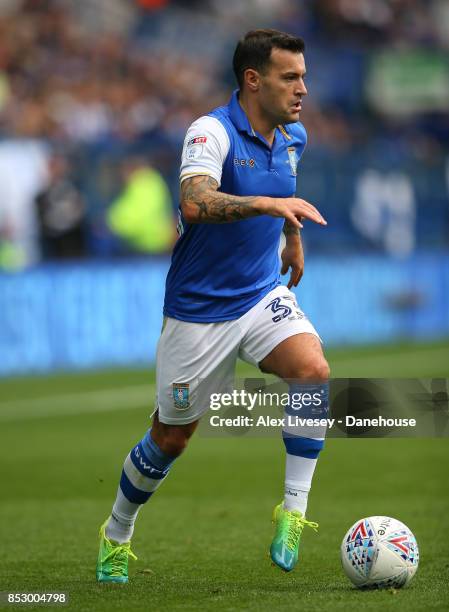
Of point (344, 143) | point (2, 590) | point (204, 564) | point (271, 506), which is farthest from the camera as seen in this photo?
point (344, 143)

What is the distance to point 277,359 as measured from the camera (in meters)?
6.06

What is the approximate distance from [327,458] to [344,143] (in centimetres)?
1477

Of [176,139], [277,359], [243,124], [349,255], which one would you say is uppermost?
[243,124]

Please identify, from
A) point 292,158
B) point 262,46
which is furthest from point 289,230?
point 262,46

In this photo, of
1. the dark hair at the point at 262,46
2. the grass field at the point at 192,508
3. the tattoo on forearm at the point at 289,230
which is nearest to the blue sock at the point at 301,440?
the grass field at the point at 192,508

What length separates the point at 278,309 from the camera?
6207mm

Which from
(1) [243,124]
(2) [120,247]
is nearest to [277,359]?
(1) [243,124]

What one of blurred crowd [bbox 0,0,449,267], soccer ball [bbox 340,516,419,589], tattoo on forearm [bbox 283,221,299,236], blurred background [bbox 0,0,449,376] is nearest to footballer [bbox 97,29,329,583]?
tattoo on forearm [bbox 283,221,299,236]

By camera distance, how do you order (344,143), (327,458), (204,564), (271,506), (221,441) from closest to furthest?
(204,564), (271,506), (327,458), (221,441), (344,143)

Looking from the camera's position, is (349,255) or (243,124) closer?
(243,124)

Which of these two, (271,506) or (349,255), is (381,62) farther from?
(271,506)

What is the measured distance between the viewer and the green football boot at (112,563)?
627cm

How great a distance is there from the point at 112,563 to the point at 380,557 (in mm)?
1396

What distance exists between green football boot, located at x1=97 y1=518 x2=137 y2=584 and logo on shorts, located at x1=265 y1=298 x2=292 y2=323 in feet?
4.41
